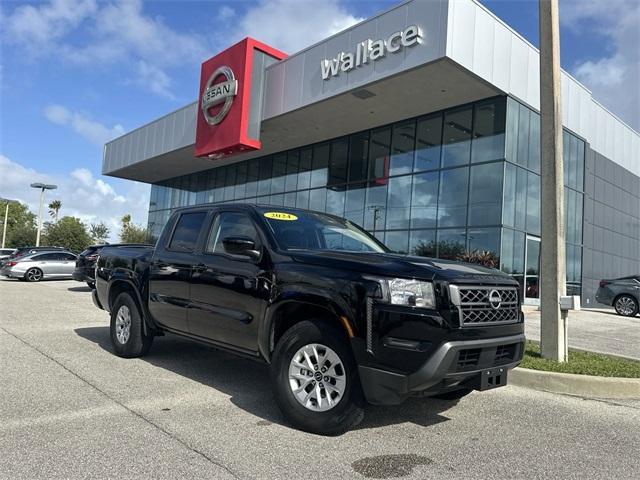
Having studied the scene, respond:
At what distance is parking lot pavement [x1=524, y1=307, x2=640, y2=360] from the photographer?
9.20 metres

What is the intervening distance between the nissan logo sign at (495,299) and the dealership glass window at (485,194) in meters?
13.5

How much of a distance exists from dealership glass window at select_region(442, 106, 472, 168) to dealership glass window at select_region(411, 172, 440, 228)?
0.79 meters

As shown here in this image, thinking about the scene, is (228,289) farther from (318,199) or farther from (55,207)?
(55,207)

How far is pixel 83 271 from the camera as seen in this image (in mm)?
17266

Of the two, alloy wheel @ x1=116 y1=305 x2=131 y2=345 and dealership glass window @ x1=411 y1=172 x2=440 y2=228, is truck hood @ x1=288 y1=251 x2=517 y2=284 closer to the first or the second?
alloy wheel @ x1=116 y1=305 x2=131 y2=345

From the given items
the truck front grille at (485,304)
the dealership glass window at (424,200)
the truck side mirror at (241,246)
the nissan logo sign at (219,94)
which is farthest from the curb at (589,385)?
the nissan logo sign at (219,94)

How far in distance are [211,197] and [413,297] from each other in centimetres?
2942

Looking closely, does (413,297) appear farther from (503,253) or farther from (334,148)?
(334,148)

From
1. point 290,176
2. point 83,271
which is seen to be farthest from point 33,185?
point 83,271

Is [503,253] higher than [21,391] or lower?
higher

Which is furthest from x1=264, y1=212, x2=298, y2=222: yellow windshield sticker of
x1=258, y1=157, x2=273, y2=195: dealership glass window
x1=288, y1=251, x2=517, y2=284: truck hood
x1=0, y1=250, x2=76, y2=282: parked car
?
x1=258, y1=157, x2=273, y2=195: dealership glass window

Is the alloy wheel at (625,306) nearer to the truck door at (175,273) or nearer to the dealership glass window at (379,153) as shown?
the dealership glass window at (379,153)

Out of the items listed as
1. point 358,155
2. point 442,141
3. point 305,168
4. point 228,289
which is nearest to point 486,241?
point 442,141

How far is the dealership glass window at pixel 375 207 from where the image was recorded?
69.0 ft
